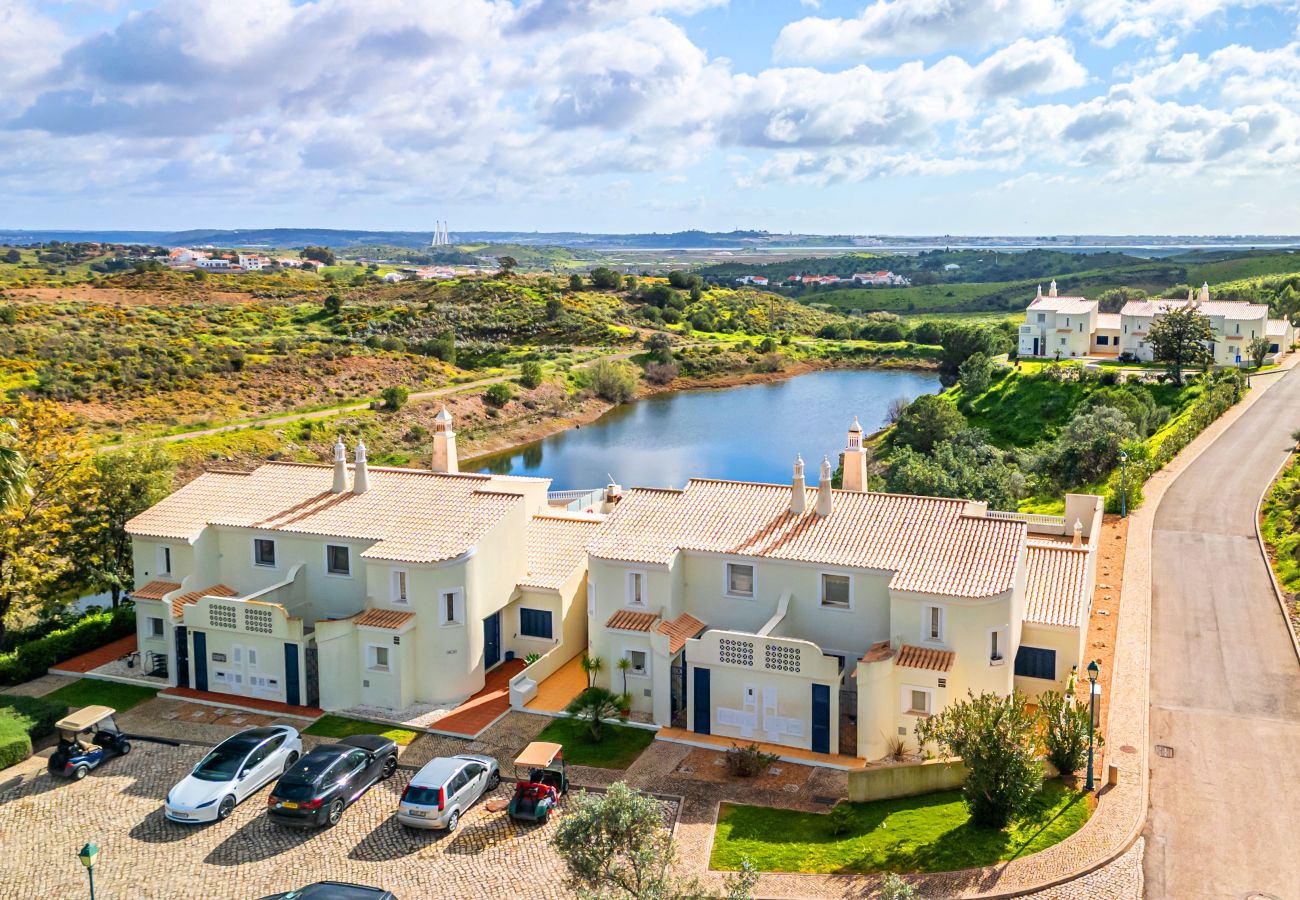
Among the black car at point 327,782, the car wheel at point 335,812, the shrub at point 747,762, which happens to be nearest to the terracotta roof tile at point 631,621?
the shrub at point 747,762

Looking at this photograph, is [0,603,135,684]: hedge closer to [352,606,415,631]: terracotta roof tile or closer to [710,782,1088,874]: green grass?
[352,606,415,631]: terracotta roof tile

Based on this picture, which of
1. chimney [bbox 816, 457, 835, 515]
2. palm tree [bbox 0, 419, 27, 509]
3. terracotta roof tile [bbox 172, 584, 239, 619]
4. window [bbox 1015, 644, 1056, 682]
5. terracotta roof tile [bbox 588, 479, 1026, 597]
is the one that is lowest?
window [bbox 1015, 644, 1056, 682]

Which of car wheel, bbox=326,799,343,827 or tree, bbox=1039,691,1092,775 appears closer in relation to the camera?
car wheel, bbox=326,799,343,827

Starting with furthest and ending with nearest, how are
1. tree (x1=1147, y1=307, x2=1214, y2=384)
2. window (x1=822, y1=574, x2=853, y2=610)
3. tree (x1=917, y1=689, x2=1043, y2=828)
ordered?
tree (x1=1147, y1=307, x2=1214, y2=384) → window (x1=822, y1=574, x2=853, y2=610) → tree (x1=917, y1=689, x2=1043, y2=828)

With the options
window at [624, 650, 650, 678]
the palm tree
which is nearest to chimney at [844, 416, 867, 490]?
window at [624, 650, 650, 678]

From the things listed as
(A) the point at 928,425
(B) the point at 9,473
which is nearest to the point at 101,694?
(B) the point at 9,473

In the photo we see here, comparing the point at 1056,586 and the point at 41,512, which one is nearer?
the point at 1056,586

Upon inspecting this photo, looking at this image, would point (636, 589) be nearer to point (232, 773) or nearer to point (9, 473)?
point (232, 773)
